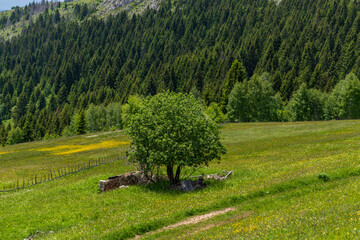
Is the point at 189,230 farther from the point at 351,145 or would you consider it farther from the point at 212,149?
the point at 351,145

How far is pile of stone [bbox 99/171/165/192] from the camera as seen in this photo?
3262 cm

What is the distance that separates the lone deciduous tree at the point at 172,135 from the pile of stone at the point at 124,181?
1887mm

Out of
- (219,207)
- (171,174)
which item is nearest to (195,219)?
(219,207)

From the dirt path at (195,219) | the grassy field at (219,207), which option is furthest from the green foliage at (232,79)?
the dirt path at (195,219)

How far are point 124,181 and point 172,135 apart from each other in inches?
343

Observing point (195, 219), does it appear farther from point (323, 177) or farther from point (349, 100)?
point (349, 100)

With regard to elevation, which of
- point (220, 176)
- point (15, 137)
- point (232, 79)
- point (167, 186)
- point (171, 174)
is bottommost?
point (15, 137)

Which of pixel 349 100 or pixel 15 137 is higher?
pixel 349 100

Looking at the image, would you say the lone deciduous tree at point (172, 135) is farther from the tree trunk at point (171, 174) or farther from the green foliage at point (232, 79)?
the green foliage at point (232, 79)

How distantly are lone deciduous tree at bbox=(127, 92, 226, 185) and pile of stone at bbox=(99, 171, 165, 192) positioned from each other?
1.89 m

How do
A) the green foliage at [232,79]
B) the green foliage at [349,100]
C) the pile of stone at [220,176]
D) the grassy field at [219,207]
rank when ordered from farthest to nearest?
1. the green foliage at [232,79]
2. the green foliage at [349,100]
3. the pile of stone at [220,176]
4. the grassy field at [219,207]

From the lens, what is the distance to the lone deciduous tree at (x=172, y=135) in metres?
29.6

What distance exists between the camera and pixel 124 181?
33594 millimetres

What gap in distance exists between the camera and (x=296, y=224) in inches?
522
